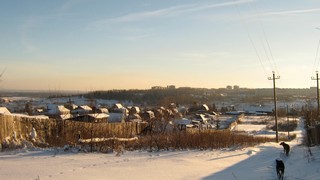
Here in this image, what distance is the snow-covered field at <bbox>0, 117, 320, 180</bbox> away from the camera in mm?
10906

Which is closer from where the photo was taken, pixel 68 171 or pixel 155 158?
pixel 68 171

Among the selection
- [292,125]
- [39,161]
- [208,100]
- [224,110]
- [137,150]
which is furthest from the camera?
[208,100]

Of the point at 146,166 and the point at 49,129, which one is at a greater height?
the point at 49,129

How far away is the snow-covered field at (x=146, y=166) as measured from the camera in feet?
35.8

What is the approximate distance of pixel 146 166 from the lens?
12727 mm

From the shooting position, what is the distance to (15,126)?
65.9ft

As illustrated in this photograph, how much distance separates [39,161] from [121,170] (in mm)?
3249

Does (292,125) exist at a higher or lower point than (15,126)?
lower

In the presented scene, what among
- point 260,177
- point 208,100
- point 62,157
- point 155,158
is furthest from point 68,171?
point 208,100

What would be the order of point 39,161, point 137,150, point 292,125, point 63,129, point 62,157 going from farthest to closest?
1. point 292,125
2. point 63,129
3. point 137,150
4. point 62,157
5. point 39,161

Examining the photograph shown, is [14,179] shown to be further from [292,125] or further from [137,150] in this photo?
[292,125]

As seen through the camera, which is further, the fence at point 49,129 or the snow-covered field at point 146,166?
the fence at point 49,129

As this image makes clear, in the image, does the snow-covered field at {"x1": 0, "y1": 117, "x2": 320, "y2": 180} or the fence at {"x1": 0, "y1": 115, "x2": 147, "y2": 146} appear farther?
the fence at {"x1": 0, "y1": 115, "x2": 147, "y2": 146}

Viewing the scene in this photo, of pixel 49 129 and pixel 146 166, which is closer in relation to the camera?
pixel 146 166
